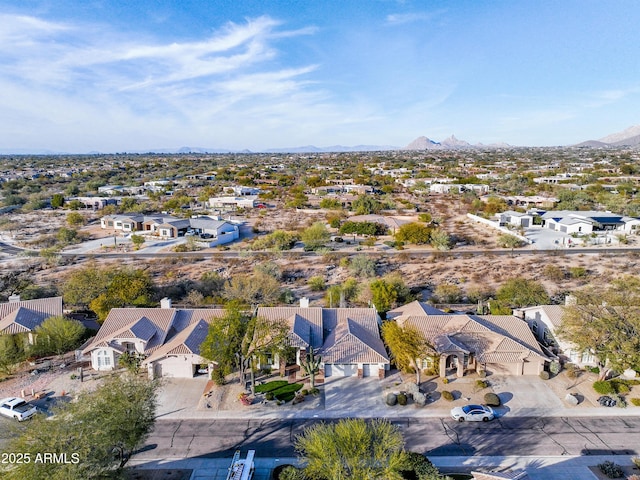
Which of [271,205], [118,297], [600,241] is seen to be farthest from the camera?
[271,205]

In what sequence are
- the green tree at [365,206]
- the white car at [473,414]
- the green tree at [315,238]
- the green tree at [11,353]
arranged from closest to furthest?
1. the white car at [473,414]
2. the green tree at [11,353]
3. the green tree at [315,238]
4. the green tree at [365,206]

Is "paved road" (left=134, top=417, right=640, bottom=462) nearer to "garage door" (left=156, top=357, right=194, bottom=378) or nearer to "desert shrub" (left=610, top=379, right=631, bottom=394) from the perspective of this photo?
"desert shrub" (left=610, top=379, right=631, bottom=394)

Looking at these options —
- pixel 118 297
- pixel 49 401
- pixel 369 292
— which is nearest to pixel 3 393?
pixel 49 401

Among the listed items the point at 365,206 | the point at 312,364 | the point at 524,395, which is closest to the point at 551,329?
the point at 524,395

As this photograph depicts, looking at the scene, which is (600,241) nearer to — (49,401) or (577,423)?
(577,423)

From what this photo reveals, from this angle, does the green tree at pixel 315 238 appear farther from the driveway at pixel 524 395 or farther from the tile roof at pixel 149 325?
the driveway at pixel 524 395

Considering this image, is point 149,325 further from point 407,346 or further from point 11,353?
point 407,346

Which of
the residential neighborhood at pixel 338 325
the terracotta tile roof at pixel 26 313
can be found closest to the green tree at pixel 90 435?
the residential neighborhood at pixel 338 325
